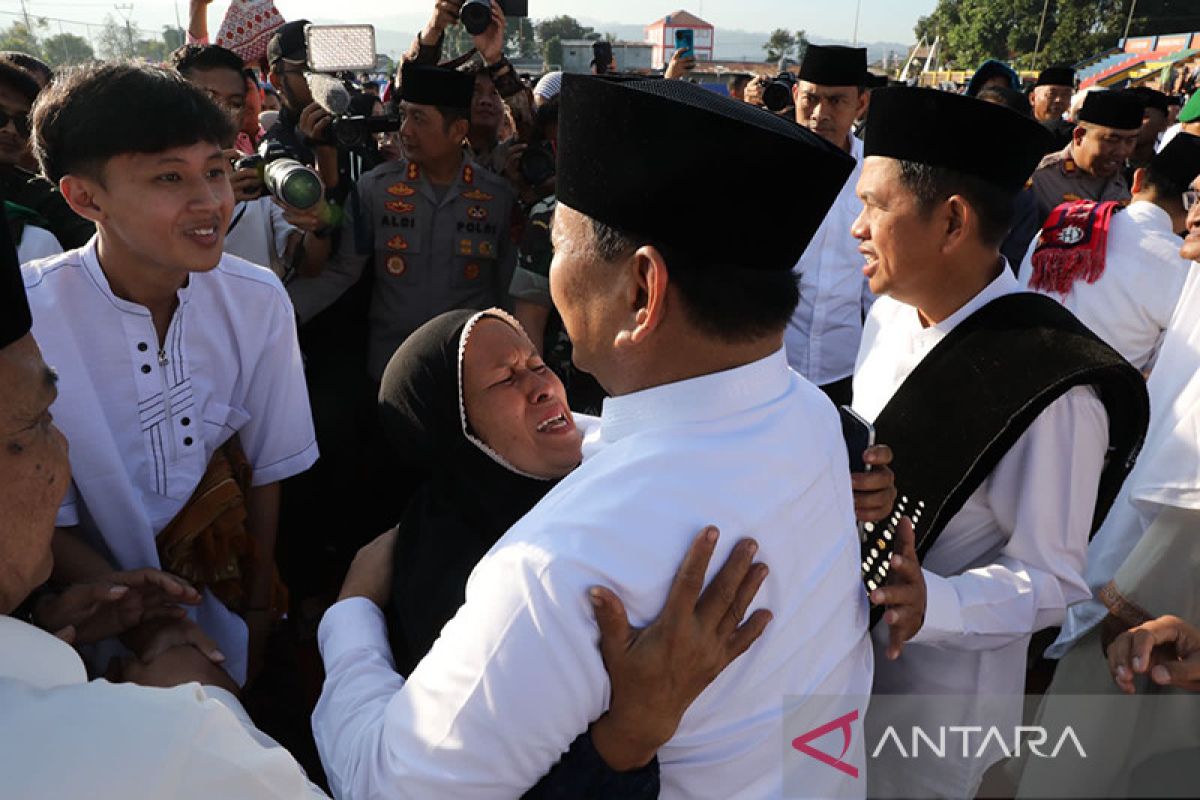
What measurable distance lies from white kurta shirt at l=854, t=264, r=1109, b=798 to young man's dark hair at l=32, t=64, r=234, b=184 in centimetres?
195

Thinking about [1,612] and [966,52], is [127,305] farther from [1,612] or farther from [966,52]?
[966,52]

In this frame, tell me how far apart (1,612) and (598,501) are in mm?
894

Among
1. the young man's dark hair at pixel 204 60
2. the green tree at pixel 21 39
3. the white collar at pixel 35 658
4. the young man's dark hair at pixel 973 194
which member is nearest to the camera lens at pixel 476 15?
the young man's dark hair at pixel 204 60

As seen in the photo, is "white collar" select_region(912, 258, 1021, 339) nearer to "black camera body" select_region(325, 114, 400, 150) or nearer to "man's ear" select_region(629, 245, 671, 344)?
"man's ear" select_region(629, 245, 671, 344)

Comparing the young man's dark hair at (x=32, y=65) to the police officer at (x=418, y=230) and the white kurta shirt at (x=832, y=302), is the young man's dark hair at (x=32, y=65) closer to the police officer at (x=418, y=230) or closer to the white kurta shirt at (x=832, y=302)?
the police officer at (x=418, y=230)

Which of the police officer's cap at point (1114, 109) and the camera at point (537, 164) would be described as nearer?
the camera at point (537, 164)

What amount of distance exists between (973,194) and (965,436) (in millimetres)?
577

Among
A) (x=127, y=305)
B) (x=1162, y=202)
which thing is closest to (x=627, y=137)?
(x=127, y=305)

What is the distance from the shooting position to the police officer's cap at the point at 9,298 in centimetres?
116

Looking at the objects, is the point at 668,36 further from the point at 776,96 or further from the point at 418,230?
the point at 418,230

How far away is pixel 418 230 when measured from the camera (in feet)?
12.3

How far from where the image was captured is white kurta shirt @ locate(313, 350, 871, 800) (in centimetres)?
97

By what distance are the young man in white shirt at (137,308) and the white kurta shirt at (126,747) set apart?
3.33ft

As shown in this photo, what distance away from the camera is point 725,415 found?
1.10 meters
